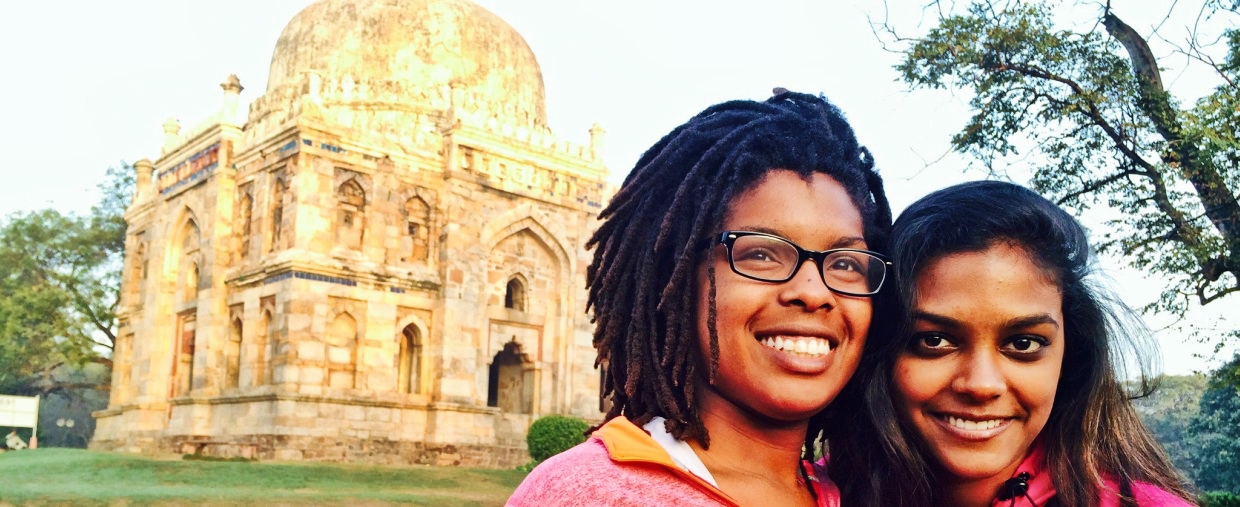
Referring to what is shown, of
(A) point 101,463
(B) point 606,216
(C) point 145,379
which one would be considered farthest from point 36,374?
(B) point 606,216

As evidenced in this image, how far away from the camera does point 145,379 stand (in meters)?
23.4

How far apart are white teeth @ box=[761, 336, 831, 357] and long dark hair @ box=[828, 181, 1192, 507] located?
34 centimetres

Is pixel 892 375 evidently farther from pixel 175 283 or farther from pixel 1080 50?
pixel 175 283

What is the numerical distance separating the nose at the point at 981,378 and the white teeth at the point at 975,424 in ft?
0.24

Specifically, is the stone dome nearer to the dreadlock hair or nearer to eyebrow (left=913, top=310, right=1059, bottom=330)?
the dreadlock hair

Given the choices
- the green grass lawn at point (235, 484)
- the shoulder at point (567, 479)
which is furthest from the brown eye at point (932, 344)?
the green grass lawn at point (235, 484)

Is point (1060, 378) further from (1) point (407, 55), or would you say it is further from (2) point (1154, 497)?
(1) point (407, 55)

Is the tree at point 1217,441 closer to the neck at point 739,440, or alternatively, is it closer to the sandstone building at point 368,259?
the sandstone building at point 368,259

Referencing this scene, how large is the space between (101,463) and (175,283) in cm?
649

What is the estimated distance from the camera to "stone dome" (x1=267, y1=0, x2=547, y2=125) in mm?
23359

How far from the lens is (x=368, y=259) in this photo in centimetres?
2094

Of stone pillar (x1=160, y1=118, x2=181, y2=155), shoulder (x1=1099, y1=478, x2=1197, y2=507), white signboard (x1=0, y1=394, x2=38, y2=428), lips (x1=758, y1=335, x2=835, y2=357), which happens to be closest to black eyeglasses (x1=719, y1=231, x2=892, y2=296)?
lips (x1=758, y1=335, x2=835, y2=357)

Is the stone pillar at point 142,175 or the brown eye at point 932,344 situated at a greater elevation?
the stone pillar at point 142,175

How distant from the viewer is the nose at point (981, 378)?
2428mm
